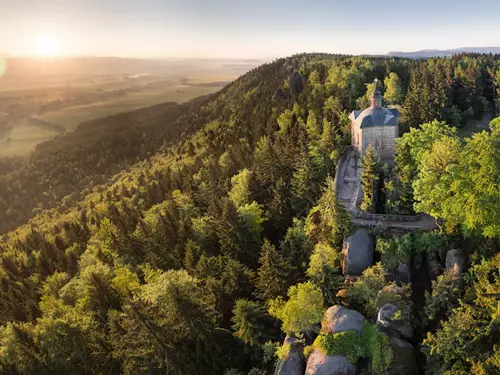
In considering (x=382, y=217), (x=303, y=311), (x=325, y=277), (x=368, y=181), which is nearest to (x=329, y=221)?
(x=382, y=217)

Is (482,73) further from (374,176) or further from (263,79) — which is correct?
(263,79)

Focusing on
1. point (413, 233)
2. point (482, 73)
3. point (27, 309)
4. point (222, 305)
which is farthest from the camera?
point (482, 73)

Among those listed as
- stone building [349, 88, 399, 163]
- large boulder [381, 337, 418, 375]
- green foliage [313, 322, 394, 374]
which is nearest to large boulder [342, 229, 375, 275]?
green foliage [313, 322, 394, 374]

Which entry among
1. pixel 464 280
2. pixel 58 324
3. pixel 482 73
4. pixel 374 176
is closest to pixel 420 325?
pixel 464 280

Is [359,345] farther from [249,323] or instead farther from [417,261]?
[417,261]

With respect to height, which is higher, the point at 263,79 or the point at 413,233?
the point at 263,79

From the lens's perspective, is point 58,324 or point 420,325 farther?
point 58,324

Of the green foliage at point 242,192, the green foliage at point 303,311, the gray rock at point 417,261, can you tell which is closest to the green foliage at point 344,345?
the green foliage at point 303,311
